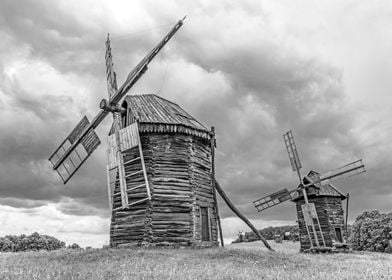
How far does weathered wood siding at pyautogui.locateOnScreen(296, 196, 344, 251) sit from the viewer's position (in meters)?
34.7

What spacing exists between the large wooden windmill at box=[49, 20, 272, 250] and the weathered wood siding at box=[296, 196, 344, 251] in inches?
643

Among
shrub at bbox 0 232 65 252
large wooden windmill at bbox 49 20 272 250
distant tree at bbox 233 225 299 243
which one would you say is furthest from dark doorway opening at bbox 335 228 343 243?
distant tree at bbox 233 225 299 243

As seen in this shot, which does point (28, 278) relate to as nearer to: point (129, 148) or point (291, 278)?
point (291, 278)

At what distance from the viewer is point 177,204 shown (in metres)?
20.2

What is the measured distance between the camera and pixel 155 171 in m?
20.3

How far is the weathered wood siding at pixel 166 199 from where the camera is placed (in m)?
19.7

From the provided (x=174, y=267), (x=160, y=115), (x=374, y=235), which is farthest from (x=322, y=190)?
(x=174, y=267)

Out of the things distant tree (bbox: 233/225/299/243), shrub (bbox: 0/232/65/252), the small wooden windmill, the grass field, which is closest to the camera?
the grass field

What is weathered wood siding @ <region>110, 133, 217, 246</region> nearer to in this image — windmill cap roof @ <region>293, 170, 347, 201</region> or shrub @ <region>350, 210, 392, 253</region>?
windmill cap roof @ <region>293, 170, 347, 201</region>

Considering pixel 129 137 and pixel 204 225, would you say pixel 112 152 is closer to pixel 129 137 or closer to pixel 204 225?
pixel 129 137

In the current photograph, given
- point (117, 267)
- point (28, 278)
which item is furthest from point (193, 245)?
point (28, 278)

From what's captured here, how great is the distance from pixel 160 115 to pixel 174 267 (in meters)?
10.8

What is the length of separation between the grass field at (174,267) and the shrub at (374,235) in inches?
1208

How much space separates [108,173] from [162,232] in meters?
4.28
